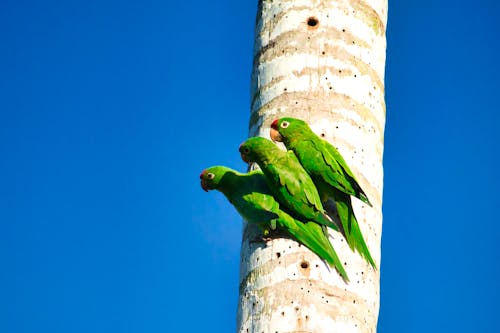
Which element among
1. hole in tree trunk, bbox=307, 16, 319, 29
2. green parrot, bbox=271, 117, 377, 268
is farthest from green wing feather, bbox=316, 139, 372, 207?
hole in tree trunk, bbox=307, 16, 319, 29

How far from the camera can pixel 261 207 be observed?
149 inches

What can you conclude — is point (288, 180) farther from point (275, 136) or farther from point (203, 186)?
point (203, 186)

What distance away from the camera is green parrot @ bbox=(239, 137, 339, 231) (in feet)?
12.2

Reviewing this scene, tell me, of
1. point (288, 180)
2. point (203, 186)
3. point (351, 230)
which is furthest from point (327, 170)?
point (203, 186)

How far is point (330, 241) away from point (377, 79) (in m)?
0.99

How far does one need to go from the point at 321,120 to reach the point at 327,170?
30 cm

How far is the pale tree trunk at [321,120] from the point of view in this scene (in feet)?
11.4

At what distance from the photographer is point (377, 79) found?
13.8 ft

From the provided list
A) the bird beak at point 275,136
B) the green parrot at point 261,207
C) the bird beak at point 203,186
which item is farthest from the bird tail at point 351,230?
the bird beak at point 203,186

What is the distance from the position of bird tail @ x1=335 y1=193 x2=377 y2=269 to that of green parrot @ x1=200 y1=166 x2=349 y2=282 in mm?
112

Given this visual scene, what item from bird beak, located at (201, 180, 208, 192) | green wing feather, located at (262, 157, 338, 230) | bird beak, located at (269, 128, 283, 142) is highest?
bird beak, located at (269, 128, 283, 142)

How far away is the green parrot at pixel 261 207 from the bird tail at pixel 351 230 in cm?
11

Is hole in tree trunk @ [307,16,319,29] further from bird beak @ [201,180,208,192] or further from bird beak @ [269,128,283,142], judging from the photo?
bird beak @ [201,180,208,192]

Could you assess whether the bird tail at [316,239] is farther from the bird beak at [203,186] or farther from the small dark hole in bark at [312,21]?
the small dark hole in bark at [312,21]
